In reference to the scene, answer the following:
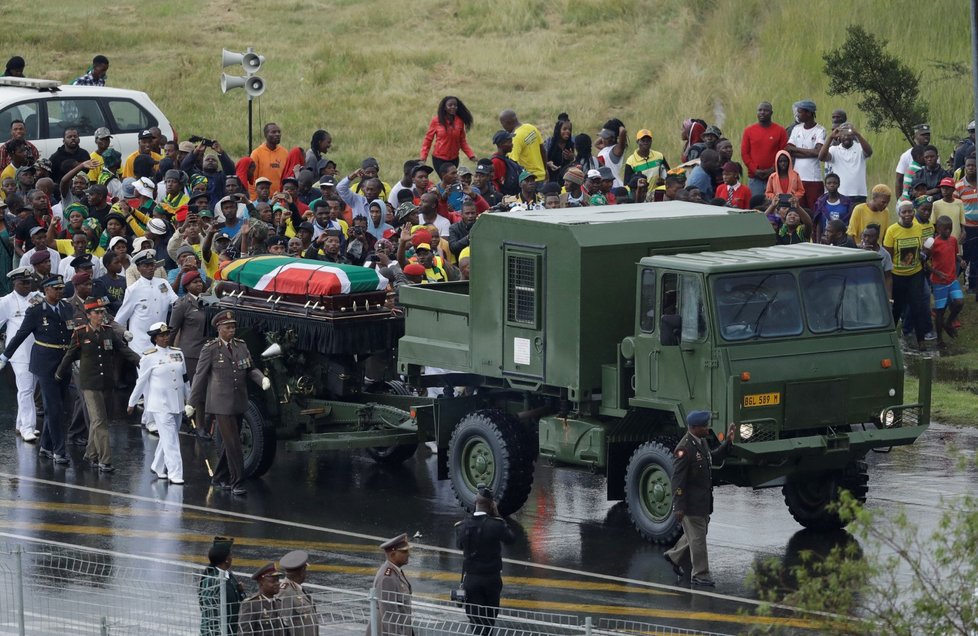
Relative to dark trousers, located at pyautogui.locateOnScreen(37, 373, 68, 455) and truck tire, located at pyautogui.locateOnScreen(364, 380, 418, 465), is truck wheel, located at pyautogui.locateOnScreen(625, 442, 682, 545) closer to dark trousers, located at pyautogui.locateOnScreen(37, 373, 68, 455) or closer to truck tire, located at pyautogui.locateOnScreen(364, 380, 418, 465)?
truck tire, located at pyautogui.locateOnScreen(364, 380, 418, 465)

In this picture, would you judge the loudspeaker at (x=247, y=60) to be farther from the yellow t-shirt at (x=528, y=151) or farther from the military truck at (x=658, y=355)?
the military truck at (x=658, y=355)

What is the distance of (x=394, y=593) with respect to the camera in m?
12.3

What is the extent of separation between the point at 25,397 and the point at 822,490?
8.71 m

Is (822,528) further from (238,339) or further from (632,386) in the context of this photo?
(238,339)

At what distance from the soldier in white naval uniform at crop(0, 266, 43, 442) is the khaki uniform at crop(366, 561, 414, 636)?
358 inches

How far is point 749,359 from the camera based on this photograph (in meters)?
15.9

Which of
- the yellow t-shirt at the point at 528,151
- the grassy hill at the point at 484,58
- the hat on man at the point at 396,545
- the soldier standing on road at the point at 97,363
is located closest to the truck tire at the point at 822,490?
the hat on man at the point at 396,545

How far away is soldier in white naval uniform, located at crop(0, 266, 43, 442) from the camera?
20547 millimetres

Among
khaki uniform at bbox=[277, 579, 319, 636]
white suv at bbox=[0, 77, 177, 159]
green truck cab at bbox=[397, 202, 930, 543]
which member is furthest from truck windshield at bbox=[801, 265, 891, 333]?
white suv at bbox=[0, 77, 177, 159]

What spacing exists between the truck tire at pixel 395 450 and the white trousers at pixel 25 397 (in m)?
3.77

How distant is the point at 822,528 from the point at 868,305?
A: 6.55 ft

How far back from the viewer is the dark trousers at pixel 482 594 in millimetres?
13422

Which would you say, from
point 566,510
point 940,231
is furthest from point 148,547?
point 940,231

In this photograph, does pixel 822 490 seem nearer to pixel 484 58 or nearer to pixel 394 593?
pixel 394 593
